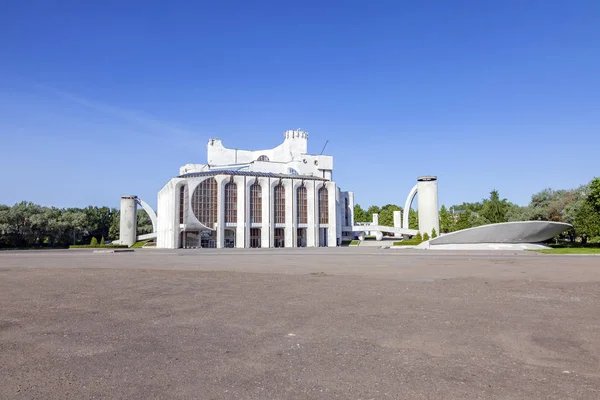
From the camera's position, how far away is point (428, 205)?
74625mm

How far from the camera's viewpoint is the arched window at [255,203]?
75688 millimetres

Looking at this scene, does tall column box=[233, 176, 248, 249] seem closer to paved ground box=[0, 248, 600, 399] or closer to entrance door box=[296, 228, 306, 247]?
entrance door box=[296, 228, 306, 247]

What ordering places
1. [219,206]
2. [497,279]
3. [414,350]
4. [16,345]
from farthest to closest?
[219,206] < [497,279] < [16,345] < [414,350]

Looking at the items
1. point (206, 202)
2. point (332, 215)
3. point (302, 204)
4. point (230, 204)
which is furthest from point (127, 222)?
point (332, 215)

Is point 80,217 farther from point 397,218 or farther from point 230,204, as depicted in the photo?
point 397,218

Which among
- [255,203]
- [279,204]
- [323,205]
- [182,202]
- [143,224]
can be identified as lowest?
[143,224]

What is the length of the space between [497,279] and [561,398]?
1244 centimetres

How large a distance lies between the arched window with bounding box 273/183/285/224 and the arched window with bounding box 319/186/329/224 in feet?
25.7

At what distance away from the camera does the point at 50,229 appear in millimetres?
72812

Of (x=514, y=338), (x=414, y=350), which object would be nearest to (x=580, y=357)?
(x=514, y=338)

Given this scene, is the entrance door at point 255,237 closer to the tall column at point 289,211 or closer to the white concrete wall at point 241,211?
the white concrete wall at point 241,211

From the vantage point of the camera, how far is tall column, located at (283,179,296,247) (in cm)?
7738

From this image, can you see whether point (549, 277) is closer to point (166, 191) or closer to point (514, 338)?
point (514, 338)

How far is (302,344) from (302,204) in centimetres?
7312
